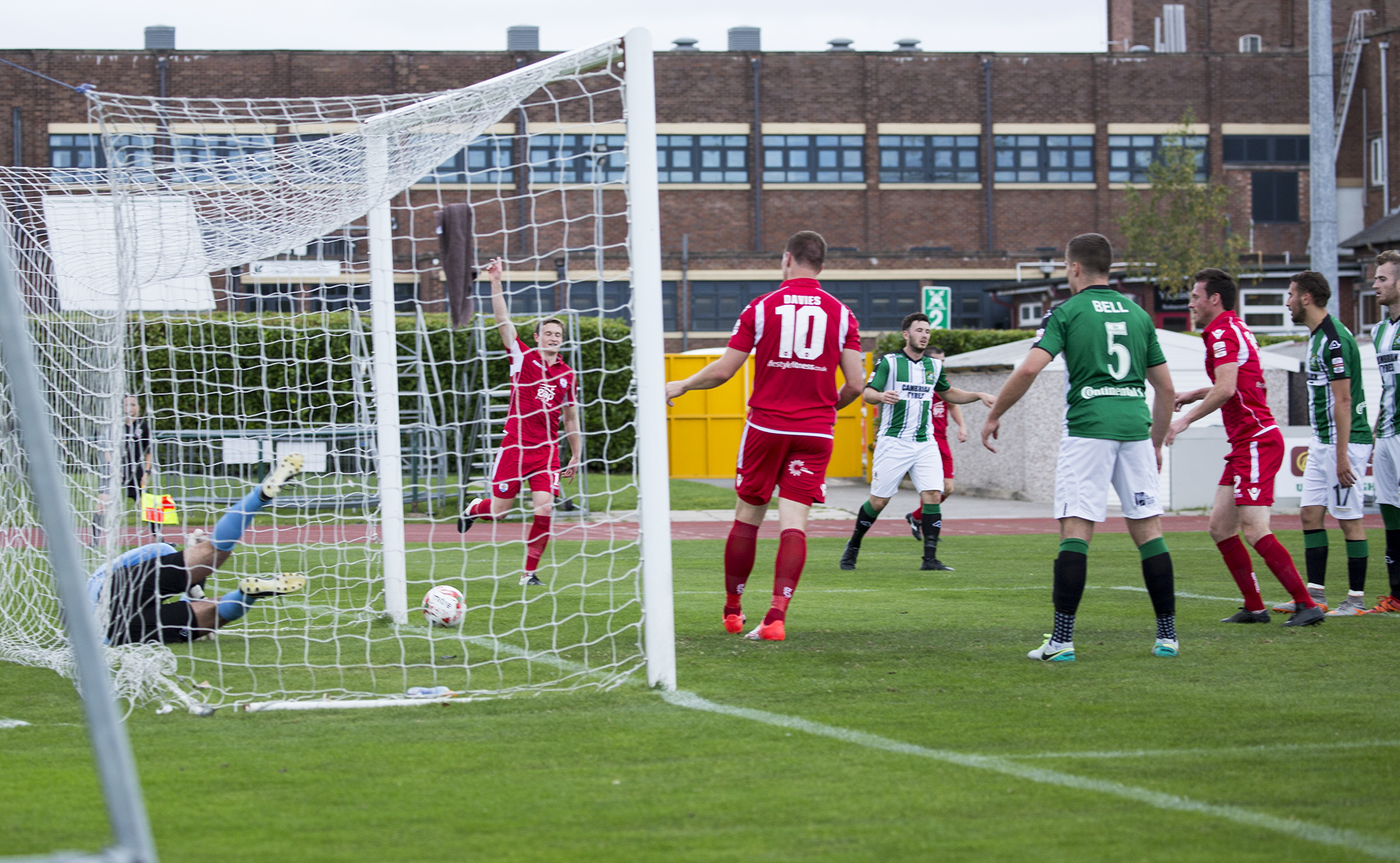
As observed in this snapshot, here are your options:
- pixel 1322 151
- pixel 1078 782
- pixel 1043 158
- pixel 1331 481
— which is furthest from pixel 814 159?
pixel 1078 782

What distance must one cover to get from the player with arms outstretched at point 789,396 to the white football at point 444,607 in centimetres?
155

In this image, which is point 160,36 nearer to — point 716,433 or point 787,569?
point 716,433

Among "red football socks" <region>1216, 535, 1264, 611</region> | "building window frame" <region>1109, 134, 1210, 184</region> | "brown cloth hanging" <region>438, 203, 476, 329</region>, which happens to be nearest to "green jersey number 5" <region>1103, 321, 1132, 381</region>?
"red football socks" <region>1216, 535, 1264, 611</region>

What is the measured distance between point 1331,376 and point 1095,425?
275cm

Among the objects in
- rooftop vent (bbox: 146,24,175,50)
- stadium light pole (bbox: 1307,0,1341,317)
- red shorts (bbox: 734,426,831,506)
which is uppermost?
rooftop vent (bbox: 146,24,175,50)

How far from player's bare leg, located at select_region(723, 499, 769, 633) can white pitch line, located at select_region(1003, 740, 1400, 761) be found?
9.12ft

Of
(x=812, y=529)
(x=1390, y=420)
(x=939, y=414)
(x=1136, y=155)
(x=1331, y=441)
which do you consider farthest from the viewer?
(x=1136, y=155)

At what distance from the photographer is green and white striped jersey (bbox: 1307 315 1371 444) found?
7945mm

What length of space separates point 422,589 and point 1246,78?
144 feet

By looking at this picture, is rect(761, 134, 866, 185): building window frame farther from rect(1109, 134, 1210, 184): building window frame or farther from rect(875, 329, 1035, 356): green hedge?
rect(875, 329, 1035, 356): green hedge

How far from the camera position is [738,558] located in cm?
697

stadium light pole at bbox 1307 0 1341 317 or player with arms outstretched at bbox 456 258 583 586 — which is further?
stadium light pole at bbox 1307 0 1341 317

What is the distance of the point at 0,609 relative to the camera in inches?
283

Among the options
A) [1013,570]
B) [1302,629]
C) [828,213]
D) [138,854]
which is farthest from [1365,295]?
[138,854]
